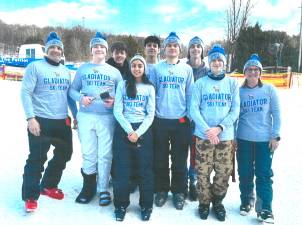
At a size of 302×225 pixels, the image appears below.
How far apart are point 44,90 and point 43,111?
0.22 m

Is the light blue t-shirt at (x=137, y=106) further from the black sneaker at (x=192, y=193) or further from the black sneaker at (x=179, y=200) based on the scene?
the black sneaker at (x=192, y=193)

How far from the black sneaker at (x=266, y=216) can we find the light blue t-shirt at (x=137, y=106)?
1424 millimetres

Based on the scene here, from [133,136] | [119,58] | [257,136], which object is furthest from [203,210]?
[119,58]

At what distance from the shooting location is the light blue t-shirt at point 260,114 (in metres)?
3.35

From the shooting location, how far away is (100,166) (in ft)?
11.7

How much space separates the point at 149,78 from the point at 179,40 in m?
0.55

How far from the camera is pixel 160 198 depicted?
3.63 m

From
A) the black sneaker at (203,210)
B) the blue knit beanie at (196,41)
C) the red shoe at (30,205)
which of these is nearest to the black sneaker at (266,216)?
the black sneaker at (203,210)

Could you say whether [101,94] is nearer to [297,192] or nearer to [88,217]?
[88,217]

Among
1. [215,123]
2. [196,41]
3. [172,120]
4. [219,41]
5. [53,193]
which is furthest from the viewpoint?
[219,41]

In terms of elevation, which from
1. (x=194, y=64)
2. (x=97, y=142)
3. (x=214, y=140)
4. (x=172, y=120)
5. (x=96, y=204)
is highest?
(x=194, y=64)

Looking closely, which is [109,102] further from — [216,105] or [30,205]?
[30,205]

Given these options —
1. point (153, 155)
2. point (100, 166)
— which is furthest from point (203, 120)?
point (100, 166)

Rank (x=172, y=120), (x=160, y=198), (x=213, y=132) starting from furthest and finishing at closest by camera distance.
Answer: (x=160, y=198) → (x=172, y=120) → (x=213, y=132)
